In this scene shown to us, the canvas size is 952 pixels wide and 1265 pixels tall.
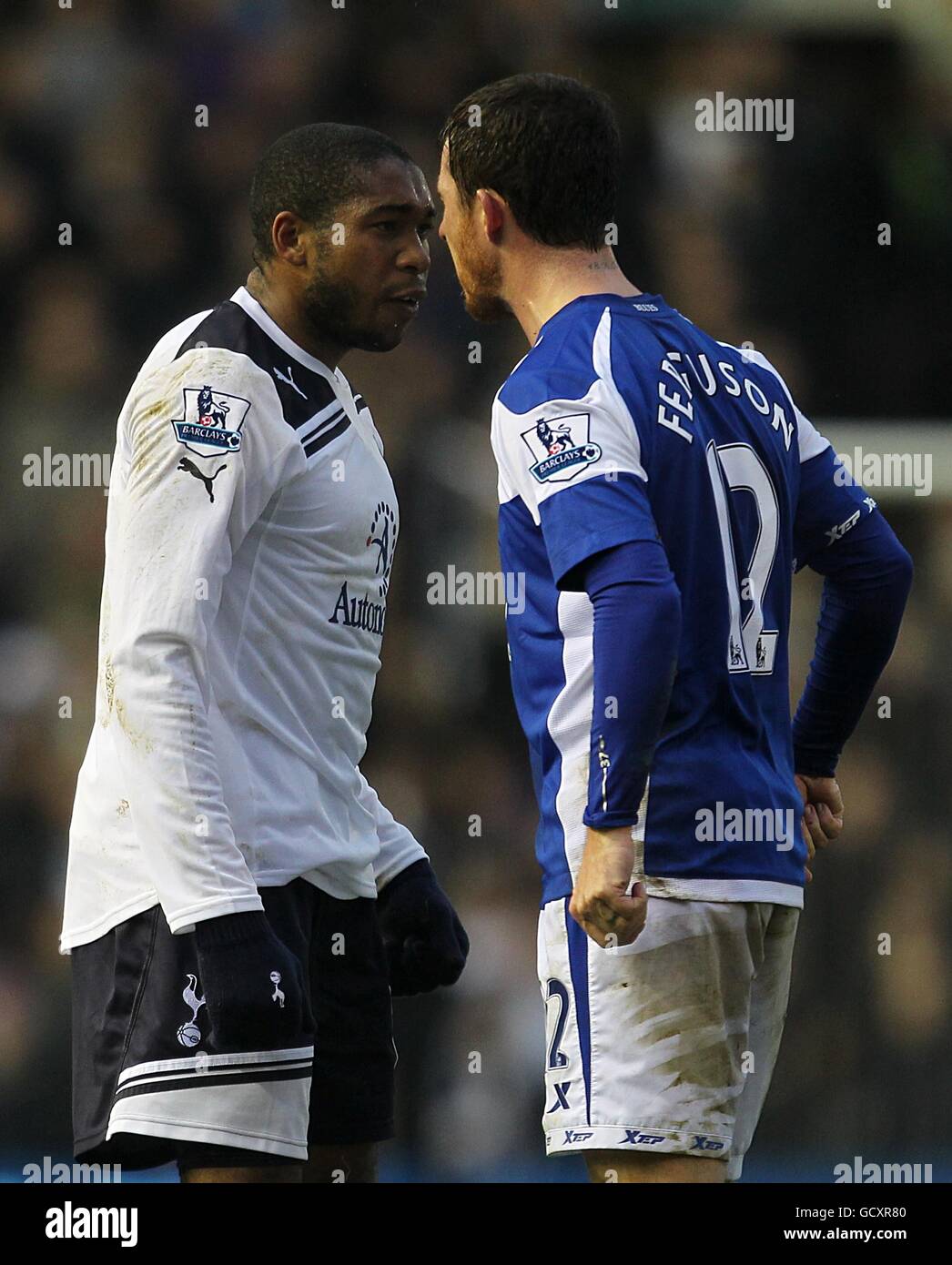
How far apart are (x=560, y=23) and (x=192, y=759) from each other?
2.85m

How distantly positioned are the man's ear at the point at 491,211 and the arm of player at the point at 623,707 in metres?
0.55

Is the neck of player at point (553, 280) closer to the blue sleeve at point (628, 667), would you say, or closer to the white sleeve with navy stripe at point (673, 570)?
the white sleeve with navy stripe at point (673, 570)

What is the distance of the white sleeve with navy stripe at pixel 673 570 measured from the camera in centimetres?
211

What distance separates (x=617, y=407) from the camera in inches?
83.3

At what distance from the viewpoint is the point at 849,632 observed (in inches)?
100

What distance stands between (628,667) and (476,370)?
8.39 feet

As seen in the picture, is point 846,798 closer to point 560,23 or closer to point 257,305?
point 560,23

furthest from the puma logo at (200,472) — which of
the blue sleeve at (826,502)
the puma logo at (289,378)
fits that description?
the blue sleeve at (826,502)

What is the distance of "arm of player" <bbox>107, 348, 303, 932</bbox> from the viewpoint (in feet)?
7.34

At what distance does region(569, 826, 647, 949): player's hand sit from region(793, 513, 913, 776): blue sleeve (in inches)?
25.7
